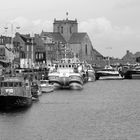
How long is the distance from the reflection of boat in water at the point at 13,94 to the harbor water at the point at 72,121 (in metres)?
1.45

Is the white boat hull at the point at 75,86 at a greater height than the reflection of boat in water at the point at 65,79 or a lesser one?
lesser

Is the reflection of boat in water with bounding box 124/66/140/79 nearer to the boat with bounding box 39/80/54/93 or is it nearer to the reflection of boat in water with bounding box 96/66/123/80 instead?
the reflection of boat in water with bounding box 96/66/123/80

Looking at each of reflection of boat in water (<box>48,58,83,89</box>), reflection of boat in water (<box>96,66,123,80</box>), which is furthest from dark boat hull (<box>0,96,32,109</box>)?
reflection of boat in water (<box>96,66,123,80</box>)

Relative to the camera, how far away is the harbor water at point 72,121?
56531 millimetres

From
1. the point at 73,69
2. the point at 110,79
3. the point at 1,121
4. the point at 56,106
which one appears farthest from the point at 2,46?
the point at 1,121

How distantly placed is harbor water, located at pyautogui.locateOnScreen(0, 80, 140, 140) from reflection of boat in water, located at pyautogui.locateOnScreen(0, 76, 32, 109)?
1447 mm

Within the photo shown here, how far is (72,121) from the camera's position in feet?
214

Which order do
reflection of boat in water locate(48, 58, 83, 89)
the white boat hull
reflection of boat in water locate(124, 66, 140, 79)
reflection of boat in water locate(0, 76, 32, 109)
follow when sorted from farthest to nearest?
reflection of boat in water locate(124, 66, 140, 79), the white boat hull, reflection of boat in water locate(48, 58, 83, 89), reflection of boat in water locate(0, 76, 32, 109)

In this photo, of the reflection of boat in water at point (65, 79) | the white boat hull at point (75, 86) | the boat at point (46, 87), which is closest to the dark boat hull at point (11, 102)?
the boat at point (46, 87)

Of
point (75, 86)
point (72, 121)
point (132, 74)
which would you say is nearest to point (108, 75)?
point (132, 74)

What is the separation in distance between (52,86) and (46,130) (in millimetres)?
49118

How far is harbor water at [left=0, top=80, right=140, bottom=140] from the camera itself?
56.5 metres

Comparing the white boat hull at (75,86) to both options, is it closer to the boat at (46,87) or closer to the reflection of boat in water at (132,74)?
the boat at (46,87)

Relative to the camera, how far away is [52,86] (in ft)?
354
